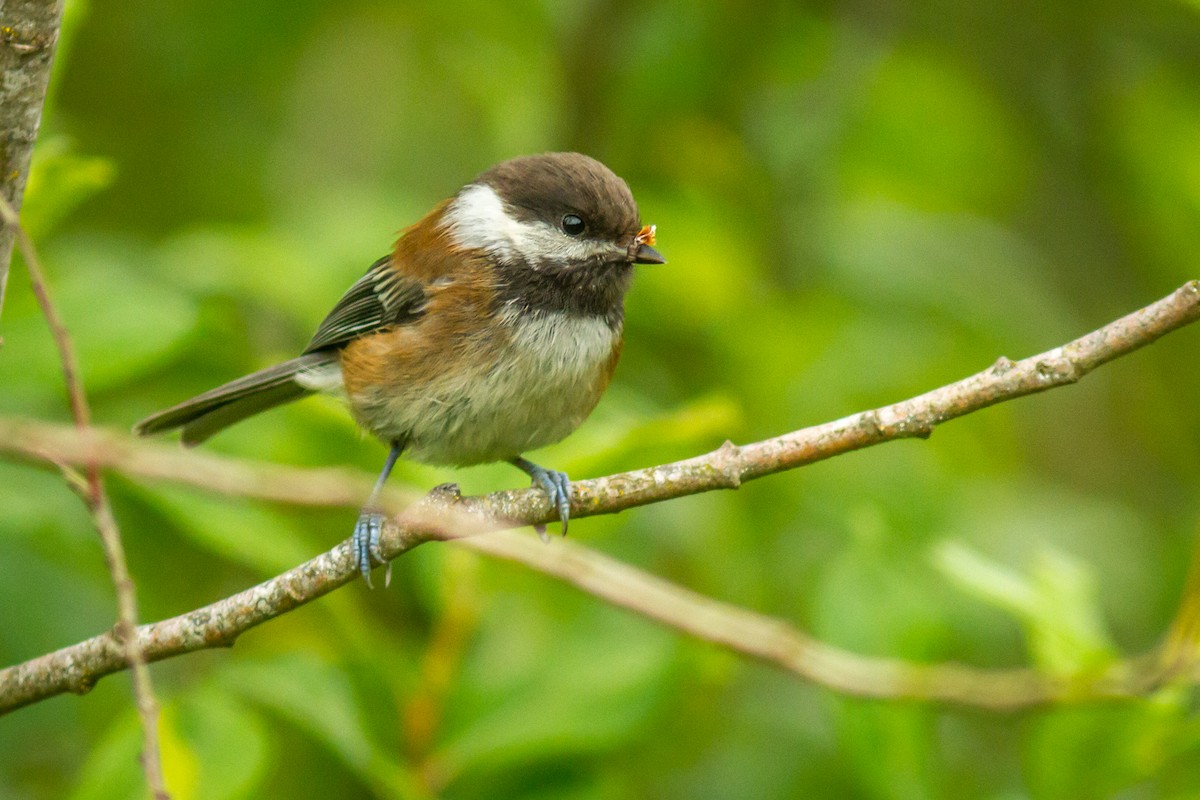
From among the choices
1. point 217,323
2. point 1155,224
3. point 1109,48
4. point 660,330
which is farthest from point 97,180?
point 1109,48

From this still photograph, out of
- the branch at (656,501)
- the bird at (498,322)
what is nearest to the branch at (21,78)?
the branch at (656,501)

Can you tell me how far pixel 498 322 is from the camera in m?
3.15

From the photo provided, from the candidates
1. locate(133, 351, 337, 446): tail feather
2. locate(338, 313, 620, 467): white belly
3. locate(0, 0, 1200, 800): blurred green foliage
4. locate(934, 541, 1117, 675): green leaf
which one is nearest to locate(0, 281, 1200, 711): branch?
locate(934, 541, 1117, 675): green leaf

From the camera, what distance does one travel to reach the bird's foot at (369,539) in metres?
2.49

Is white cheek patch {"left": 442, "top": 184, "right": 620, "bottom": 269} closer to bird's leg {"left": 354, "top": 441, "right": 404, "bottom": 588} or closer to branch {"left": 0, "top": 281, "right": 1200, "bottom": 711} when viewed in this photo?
bird's leg {"left": 354, "top": 441, "right": 404, "bottom": 588}

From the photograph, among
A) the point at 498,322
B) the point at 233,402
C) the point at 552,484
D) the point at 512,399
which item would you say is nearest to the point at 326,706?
the point at 552,484

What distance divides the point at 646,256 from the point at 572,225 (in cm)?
22

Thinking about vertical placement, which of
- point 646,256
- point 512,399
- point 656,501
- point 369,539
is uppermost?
point 646,256

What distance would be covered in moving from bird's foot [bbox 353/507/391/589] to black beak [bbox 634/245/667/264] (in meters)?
0.99

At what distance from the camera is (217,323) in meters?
3.38

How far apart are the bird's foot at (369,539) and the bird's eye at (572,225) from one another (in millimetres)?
960

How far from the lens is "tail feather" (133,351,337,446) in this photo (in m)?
3.52

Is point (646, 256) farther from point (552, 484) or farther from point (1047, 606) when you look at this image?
point (1047, 606)

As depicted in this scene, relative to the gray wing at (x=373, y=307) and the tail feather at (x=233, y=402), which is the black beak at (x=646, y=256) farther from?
the tail feather at (x=233, y=402)
